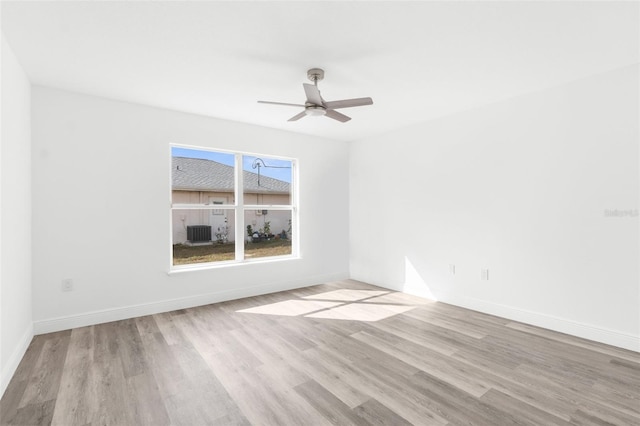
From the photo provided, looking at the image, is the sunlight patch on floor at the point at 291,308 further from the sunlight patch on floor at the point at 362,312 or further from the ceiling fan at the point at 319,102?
the ceiling fan at the point at 319,102

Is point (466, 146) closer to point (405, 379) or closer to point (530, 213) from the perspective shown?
point (530, 213)

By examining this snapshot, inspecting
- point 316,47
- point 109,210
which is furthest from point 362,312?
point 109,210

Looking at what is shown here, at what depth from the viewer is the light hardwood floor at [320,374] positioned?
1.93 meters

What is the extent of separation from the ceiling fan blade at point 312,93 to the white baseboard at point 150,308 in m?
3.02

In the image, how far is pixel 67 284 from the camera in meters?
3.34

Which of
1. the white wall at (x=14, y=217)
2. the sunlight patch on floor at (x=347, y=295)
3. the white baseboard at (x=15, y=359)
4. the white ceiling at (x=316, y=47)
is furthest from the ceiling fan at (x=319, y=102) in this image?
the white baseboard at (x=15, y=359)

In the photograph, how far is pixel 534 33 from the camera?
2.30 meters

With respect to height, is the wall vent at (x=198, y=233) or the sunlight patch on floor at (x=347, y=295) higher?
the wall vent at (x=198, y=233)

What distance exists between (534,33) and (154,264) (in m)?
4.56

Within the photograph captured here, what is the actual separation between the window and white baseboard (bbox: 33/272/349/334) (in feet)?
1.55

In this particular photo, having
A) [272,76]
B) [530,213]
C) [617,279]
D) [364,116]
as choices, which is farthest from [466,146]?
[272,76]

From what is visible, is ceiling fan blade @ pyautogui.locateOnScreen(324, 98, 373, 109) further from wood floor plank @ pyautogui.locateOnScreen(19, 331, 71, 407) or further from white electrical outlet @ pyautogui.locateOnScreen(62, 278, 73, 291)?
white electrical outlet @ pyautogui.locateOnScreen(62, 278, 73, 291)

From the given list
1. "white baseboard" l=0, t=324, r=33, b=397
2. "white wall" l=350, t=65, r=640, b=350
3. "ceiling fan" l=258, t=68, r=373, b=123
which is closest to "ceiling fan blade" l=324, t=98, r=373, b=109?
"ceiling fan" l=258, t=68, r=373, b=123

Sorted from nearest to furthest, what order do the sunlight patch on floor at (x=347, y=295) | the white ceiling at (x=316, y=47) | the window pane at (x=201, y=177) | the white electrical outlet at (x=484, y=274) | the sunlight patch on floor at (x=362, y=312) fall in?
the white ceiling at (x=316, y=47) < the sunlight patch on floor at (x=362, y=312) < the white electrical outlet at (x=484, y=274) < the window pane at (x=201, y=177) < the sunlight patch on floor at (x=347, y=295)
